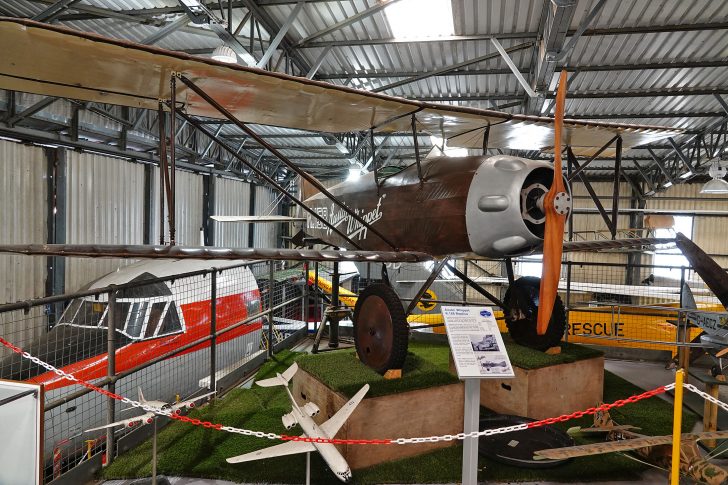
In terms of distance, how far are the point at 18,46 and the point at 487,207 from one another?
10.9 feet

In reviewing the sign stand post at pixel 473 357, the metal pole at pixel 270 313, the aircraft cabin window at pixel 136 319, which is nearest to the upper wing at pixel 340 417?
the sign stand post at pixel 473 357

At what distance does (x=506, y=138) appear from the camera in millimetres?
5332

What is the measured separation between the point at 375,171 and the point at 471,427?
2.85 m

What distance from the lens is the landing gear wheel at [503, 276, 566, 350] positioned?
447 cm

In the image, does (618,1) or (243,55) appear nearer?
(618,1)

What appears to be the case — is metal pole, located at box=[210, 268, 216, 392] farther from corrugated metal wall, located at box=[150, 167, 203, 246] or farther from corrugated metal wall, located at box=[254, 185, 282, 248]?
corrugated metal wall, located at box=[254, 185, 282, 248]

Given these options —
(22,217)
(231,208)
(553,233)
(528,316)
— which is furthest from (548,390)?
(231,208)

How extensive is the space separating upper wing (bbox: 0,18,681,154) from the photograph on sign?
1.91 meters

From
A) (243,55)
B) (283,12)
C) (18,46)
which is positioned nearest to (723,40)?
(283,12)

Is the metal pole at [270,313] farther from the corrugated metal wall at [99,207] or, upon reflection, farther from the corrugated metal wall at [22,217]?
the corrugated metal wall at [99,207]

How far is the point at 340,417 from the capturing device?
283 cm

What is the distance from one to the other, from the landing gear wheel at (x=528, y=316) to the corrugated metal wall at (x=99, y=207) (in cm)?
864

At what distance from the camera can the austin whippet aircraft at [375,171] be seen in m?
2.89

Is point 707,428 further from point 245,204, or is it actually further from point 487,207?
point 245,204
